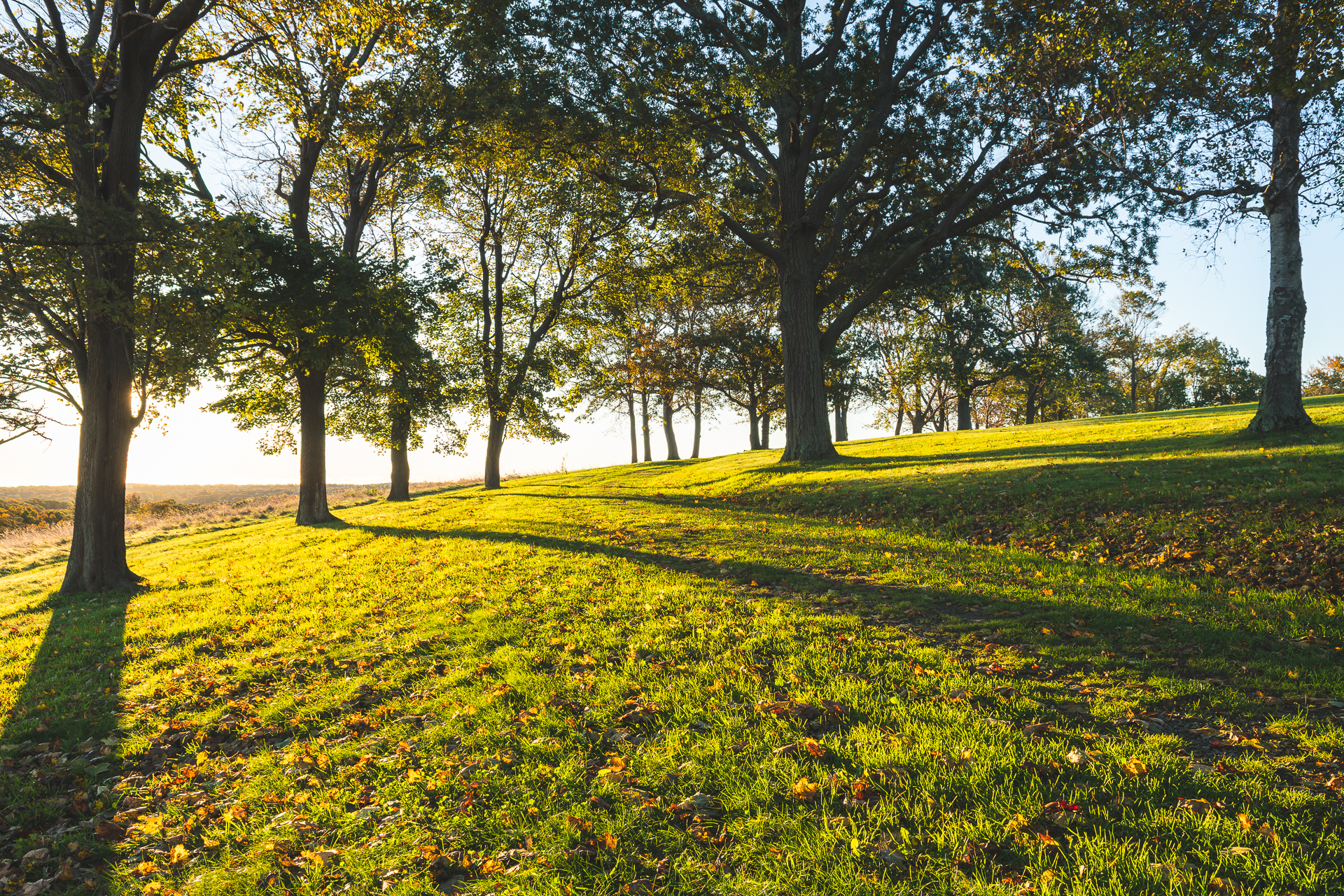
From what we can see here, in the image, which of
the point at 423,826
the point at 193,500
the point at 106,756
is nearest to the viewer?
the point at 423,826

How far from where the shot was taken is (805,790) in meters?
3.97

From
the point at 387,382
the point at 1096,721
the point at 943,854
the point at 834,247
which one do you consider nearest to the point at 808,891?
the point at 943,854

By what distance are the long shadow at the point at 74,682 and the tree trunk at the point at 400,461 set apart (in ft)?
55.2

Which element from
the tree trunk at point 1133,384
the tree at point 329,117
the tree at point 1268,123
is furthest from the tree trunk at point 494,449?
the tree trunk at point 1133,384

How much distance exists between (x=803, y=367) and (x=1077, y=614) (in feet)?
48.1

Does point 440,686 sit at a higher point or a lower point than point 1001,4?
lower

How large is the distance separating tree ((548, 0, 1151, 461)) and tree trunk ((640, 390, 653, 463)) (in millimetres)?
21773

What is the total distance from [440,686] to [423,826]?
230 centimetres

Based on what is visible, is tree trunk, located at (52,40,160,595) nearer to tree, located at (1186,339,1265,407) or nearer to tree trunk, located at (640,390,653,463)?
tree trunk, located at (640,390,653,463)

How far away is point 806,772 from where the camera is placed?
13.7 ft

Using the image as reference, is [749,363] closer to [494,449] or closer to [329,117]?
[494,449]

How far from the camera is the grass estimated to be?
354 centimetres

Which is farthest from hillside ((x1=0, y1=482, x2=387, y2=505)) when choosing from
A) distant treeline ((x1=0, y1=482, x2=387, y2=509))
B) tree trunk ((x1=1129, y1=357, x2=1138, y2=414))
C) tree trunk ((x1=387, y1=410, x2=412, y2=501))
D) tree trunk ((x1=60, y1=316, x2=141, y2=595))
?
tree trunk ((x1=1129, y1=357, x2=1138, y2=414))

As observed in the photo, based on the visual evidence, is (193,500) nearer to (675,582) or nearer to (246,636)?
(246,636)
